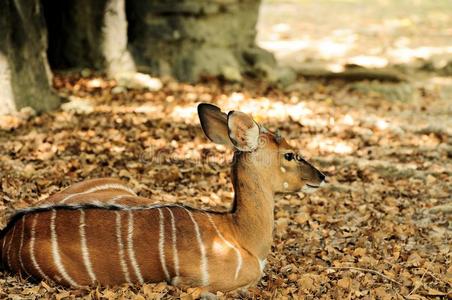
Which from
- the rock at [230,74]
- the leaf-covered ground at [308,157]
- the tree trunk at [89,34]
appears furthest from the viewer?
the rock at [230,74]

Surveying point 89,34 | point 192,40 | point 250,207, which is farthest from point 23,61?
point 250,207

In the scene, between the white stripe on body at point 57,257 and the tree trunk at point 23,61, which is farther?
the tree trunk at point 23,61

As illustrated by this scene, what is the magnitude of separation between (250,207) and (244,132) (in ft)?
1.54

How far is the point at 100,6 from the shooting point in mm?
10484

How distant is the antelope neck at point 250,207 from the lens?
5074mm

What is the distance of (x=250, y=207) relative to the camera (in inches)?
200

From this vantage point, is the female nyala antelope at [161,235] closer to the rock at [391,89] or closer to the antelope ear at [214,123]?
the antelope ear at [214,123]

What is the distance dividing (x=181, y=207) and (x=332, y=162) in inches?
137

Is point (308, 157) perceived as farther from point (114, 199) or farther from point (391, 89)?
point (391, 89)

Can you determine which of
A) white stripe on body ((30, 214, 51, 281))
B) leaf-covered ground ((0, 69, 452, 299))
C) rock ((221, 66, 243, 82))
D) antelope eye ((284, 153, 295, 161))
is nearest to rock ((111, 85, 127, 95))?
leaf-covered ground ((0, 69, 452, 299))

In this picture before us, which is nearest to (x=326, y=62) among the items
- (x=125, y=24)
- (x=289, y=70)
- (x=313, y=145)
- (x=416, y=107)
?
(x=289, y=70)

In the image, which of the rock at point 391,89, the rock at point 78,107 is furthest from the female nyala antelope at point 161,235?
the rock at point 391,89

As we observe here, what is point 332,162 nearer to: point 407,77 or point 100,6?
point 100,6

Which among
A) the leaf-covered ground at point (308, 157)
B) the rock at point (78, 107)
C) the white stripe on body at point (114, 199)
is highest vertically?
the rock at point (78, 107)
